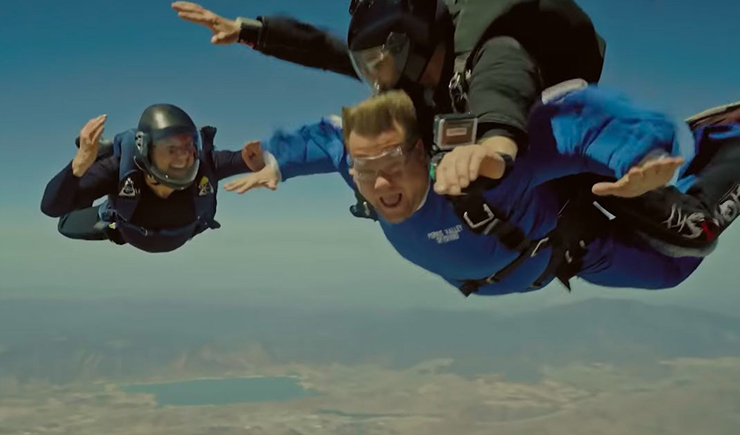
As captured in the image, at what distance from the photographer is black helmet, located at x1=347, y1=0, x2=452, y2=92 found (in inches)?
110

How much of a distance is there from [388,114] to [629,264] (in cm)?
149

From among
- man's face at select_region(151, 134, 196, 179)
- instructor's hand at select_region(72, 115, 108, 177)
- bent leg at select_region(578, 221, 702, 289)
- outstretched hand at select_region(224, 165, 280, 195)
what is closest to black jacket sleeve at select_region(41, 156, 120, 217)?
instructor's hand at select_region(72, 115, 108, 177)

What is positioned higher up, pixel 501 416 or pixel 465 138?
pixel 465 138

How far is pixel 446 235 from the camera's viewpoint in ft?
10.1

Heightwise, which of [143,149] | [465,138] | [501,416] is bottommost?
[501,416]

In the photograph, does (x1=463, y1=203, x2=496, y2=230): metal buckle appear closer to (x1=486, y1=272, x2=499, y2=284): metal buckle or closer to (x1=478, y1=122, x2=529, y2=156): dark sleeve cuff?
(x1=486, y1=272, x2=499, y2=284): metal buckle

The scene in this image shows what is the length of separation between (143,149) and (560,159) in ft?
11.4

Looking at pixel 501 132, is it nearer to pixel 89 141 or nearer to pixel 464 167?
pixel 464 167

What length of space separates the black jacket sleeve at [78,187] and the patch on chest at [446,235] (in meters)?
3.01

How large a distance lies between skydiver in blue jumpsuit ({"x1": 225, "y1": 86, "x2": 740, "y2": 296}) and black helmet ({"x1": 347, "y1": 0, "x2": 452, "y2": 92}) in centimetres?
16

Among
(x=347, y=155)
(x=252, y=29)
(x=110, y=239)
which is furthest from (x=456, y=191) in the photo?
(x=110, y=239)

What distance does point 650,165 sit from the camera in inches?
90.0

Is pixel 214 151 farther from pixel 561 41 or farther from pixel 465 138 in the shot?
pixel 465 138

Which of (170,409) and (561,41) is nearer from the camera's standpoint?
(561,41)
